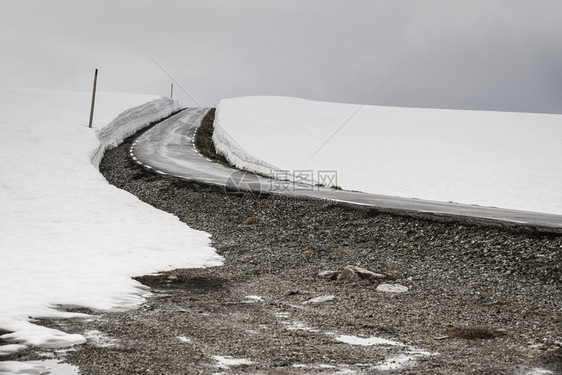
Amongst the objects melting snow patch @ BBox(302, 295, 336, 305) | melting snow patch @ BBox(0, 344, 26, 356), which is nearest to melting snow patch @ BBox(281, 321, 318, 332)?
melting snow patch @ BBox(302, 295, 336, 305)

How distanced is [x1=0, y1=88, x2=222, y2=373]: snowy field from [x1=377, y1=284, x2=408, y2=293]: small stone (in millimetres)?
3774

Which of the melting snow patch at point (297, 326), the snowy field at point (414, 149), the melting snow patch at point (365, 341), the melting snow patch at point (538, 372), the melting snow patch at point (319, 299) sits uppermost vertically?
the snowy field at point (414, 149)

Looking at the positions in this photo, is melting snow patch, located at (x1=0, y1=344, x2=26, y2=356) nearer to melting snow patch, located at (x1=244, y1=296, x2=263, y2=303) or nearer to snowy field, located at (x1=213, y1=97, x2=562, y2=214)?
melting snow patch, located at (x1=244, y1=296, x2=263, y2=303)

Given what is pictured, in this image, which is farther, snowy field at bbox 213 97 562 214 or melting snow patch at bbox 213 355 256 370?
snowy field at bbox 213 97 562 214

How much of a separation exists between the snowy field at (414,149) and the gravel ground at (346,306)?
10098 millimetres

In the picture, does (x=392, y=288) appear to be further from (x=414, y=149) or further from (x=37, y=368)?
(x=414, y=149)

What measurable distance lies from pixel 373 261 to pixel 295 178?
12.2 metres

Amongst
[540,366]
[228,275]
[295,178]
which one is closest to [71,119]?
[295,178]

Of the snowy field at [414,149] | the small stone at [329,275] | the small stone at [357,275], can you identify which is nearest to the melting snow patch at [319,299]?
the small stone at [357,275]

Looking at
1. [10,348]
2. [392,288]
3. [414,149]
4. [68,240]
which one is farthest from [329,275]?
[414,149]

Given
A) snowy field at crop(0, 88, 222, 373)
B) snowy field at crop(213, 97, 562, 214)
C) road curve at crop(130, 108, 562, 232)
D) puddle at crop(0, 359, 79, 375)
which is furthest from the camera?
snowy field at crop(213, 97, 562, 214)

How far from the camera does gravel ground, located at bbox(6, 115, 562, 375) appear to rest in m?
4.65

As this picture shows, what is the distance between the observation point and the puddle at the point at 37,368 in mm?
4125

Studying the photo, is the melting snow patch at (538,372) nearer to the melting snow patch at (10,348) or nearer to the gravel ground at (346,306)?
the gravel ground at (346,306)
